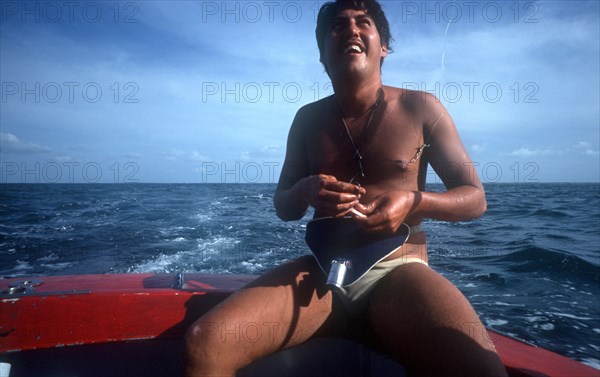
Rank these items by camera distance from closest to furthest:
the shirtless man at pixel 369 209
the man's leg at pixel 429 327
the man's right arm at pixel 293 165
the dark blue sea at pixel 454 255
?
1. the man's leg at pixel 429 327
2. the shirtless man at pixel 369 209
3. the man's right arm at pixel 293 165
4. the dark blue sea at pixel 454 255

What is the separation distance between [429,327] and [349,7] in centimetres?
142

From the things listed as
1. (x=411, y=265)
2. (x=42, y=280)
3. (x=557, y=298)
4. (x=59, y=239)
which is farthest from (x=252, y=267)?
(x=59, y=239)

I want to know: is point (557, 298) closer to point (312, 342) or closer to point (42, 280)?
point (312, 342)

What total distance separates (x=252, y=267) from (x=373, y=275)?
418 centimetres

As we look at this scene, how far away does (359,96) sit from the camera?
1.74 m

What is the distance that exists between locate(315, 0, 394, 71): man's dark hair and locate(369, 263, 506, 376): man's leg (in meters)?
1.18

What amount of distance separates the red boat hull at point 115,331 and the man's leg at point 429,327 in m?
0.72

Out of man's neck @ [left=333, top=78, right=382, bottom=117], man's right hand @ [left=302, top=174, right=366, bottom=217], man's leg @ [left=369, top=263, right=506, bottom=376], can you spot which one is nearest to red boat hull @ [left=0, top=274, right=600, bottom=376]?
man's leg @ [left=369, top=263, right=506, bottom=376]

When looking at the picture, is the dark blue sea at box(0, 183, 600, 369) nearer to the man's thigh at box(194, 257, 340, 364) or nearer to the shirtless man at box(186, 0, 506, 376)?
the shirtless man at box(186, 0, 506, 376)

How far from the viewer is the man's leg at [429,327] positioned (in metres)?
1.05

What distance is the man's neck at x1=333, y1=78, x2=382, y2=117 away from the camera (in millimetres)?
1722

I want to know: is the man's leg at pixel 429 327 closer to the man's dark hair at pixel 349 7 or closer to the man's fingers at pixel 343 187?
the man's fingers at pixel 343 187

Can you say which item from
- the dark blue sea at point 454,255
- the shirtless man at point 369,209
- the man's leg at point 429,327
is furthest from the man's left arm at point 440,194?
the dark blue sea at point 454,255

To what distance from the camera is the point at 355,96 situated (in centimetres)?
175
